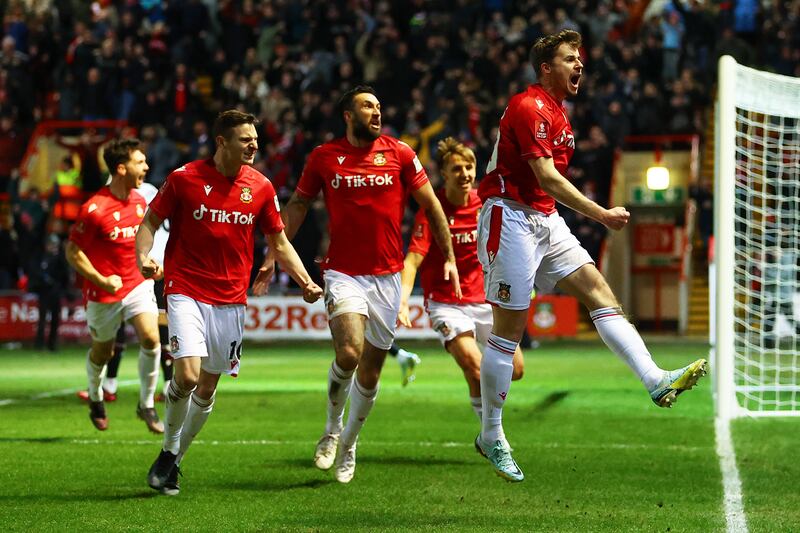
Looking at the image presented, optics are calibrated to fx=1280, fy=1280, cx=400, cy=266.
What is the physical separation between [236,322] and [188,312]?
379mm

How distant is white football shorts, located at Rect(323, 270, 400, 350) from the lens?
334 inches

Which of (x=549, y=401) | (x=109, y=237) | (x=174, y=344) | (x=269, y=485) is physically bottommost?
(x=549, y=401)

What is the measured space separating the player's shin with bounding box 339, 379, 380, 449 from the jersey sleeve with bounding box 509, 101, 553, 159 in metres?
2.38

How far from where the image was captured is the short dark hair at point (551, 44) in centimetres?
755

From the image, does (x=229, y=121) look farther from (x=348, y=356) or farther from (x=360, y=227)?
(x=348, y=356)

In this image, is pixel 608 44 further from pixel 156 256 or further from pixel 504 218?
pixel 504 218

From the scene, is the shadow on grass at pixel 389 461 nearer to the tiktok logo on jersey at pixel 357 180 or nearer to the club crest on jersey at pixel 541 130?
the tiktok logo on jersey at pixel 357 180

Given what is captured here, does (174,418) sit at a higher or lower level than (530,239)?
lower

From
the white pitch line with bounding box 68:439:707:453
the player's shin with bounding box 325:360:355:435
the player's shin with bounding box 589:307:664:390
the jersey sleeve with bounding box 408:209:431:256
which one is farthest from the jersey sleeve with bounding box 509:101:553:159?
the white pitch line with bounding box 68:439:707:453

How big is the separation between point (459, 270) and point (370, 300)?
200 cm

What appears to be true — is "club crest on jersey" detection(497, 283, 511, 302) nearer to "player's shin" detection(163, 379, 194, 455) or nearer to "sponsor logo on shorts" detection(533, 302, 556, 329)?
"player's shin" detection(163, 379, 194, 455)

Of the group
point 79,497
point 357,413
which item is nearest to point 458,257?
point 357,413

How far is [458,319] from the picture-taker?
10281 millimetres

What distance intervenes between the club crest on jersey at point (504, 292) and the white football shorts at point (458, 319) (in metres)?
2.70
